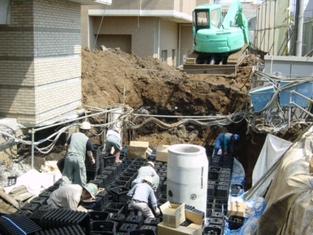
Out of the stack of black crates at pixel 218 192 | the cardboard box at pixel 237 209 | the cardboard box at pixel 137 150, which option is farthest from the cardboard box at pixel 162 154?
the cardboard box at pixel 237 209

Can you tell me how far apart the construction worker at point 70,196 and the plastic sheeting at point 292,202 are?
11.1ft

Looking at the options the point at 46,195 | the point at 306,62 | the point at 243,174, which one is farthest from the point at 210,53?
the point at 46,195

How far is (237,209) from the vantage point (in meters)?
9.41

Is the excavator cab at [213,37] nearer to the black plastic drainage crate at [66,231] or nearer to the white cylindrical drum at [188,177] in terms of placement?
the white cylindrical drum at [188,177]

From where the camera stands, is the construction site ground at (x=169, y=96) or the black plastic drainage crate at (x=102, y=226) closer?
the black plastic drainage crate at (x=102, y=226)

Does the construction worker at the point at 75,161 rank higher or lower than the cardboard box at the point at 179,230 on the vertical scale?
higher

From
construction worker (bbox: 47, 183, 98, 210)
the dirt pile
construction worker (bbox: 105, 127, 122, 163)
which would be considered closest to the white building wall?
construction worker (bbox: 105, 127, 122, 163)

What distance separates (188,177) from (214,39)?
10788 mm

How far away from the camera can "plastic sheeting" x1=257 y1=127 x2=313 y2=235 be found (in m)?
5.70

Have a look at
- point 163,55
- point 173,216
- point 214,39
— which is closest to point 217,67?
point 214,39

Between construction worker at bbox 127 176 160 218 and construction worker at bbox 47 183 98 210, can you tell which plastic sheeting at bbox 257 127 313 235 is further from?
construction worker at bbox 47 183 98 210

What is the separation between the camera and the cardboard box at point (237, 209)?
30.6ft

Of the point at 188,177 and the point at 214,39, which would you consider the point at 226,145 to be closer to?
the point at 188,177

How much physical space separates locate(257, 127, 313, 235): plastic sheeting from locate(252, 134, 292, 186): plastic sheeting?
9.02ft
